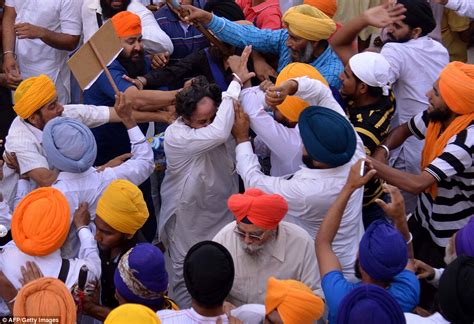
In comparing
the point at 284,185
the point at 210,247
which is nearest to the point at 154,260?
the point at 210,247

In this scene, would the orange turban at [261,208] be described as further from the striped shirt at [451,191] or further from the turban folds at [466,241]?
the striped shirt at [451,191]

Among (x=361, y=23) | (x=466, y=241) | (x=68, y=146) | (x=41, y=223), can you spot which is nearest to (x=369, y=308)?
(x=466, y=241)

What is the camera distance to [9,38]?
6.03m

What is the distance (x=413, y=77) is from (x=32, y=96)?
2.52 metres

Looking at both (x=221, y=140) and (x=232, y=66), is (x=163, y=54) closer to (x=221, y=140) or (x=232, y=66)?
(x=232, y=66)

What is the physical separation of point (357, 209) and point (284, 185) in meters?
0.43

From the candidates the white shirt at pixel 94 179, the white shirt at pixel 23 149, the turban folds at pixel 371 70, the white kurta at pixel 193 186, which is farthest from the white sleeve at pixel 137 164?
the turban folds at pixel 371 70

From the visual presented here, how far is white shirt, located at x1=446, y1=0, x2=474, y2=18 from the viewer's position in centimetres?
595

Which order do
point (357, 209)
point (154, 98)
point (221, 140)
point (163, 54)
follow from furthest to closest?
1. point (163, 54)
2. point (154, 98)
3. point (221, 140)
4. point (357, 209)

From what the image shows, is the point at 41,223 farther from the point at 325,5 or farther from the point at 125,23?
the point at 325,5

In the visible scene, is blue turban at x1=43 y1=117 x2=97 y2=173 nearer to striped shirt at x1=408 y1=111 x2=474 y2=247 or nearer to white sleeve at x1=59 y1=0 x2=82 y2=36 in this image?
striped shirt at x1=408 y1=111 x2=474 y2=247

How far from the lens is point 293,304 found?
3.09 m

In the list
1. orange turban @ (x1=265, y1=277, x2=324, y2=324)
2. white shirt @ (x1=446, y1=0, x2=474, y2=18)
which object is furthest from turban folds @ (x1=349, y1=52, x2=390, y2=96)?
white shirt @ (x1=446, y1=0, x2=474, y2=18)

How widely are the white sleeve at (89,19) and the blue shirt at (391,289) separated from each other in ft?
10.6
